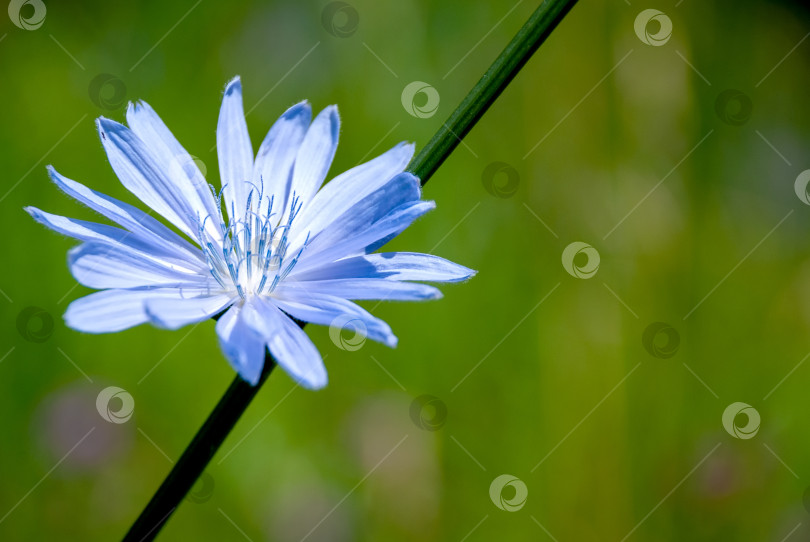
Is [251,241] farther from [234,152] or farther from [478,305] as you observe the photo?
[478,305]

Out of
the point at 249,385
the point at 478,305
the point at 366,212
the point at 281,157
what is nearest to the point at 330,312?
the point at 249,385

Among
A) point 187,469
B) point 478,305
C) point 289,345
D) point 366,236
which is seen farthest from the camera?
point 478,305

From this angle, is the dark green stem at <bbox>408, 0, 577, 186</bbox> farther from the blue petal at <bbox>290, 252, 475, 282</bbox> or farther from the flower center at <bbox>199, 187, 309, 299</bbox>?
the flower center at <bbox>199, 187, 309, 299</bbox>

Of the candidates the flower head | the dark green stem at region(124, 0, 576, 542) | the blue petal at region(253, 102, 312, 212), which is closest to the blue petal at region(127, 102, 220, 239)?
the flower head

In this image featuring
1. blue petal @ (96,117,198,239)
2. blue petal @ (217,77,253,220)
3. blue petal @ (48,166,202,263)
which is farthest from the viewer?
blue petal @ (217,77,253,220)

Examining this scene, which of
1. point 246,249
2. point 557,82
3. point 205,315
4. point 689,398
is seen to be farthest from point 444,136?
point 557,82

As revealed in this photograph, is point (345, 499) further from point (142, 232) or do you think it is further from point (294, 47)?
point (294, 47)
